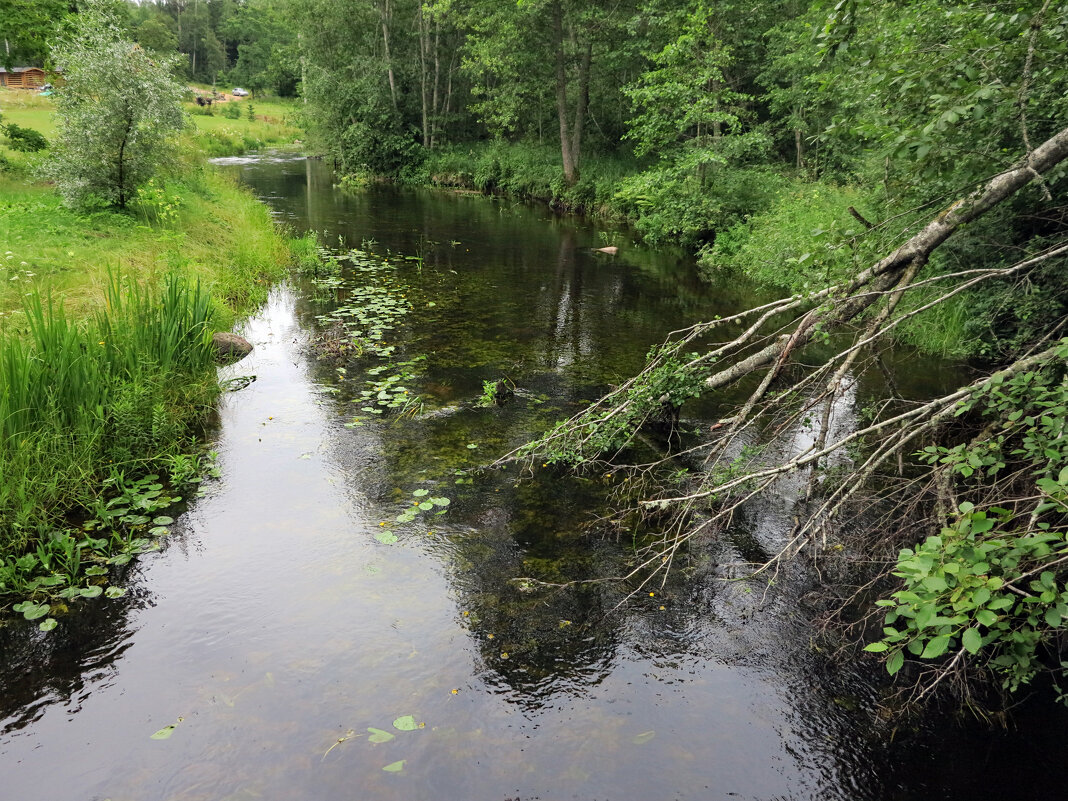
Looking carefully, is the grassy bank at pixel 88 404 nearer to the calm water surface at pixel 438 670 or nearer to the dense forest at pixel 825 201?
the calm water surface at pixel 438 670

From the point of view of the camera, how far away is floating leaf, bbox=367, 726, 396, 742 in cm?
378

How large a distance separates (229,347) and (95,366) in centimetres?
317

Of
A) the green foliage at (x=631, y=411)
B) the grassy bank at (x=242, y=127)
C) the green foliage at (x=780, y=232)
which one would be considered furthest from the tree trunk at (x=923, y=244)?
the grassy bank at (x=242, y=127)

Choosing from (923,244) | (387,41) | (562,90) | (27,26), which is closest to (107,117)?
(27,26)

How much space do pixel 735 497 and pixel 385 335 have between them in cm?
664

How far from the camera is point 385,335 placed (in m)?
10.7

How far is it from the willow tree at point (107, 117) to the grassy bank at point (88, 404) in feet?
5.70

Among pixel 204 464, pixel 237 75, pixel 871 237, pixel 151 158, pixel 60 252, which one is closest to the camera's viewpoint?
pixel 871 237

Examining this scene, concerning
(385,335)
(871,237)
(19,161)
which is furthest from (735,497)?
(19,161)

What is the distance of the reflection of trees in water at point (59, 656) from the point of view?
390cm

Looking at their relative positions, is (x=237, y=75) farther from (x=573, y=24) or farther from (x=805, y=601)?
(x=805, y=601)

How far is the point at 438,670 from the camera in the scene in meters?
4.30

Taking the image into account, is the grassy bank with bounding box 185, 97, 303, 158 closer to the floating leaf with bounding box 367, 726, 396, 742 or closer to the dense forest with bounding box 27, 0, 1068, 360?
the dense forest with bounding box 27, 0, 1068, 360

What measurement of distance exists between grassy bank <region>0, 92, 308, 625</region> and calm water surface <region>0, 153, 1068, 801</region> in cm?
44
